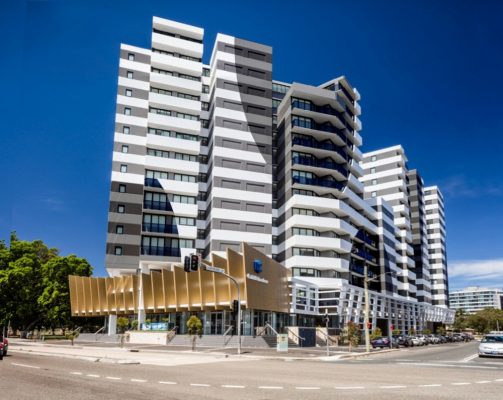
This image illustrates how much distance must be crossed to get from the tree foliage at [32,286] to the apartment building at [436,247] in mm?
99055

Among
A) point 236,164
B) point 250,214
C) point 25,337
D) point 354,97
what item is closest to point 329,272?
point 250,214

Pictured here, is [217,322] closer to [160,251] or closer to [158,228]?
[160,251]

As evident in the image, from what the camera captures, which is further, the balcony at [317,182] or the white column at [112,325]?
the balcony at [317,182]

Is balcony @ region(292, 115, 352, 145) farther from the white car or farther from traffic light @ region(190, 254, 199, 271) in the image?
traffic light @ region(190, 254, 199, 271)

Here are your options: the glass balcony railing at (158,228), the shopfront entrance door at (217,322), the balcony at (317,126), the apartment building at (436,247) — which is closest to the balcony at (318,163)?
the balcony at (317,126)

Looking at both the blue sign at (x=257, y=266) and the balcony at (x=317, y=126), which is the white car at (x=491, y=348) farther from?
the balcony at (x=317, y=126)

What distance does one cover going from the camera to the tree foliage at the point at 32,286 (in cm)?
6469

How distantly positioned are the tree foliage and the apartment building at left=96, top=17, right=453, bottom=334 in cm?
510

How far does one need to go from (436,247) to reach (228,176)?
91.2 meters

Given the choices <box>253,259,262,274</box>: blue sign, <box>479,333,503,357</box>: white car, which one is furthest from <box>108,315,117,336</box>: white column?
<box>479,333,503,357</box>: white car

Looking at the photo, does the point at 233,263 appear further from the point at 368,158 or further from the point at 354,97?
the point at 368,158

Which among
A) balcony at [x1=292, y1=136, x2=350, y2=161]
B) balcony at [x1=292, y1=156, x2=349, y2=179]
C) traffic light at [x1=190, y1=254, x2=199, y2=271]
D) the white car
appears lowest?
the white car

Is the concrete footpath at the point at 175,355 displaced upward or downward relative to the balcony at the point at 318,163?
downward

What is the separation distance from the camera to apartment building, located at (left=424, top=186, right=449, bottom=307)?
13438 cm
